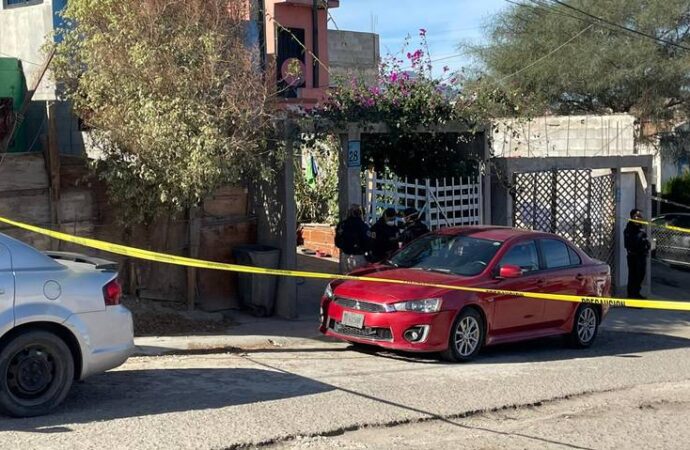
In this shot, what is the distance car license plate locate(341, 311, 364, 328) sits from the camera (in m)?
9.91

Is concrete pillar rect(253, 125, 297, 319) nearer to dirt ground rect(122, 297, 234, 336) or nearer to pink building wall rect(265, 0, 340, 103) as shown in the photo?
dirt ground rect(122, 297, 234, 336)

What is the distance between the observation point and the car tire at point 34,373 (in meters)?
6.90

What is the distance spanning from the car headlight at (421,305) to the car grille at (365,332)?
0.29 metres

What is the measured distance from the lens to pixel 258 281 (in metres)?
12.5

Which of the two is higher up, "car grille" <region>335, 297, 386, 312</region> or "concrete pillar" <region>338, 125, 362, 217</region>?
"concrete pillar" <region>338, 125, 362, 217</region>

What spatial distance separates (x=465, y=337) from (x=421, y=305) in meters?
0.71

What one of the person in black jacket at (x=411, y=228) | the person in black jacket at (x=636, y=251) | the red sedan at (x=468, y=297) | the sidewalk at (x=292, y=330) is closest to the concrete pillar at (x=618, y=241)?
the person in black jacket at (x=636, y=251)

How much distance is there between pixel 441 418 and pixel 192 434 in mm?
2100

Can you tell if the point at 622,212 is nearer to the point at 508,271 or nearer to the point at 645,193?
the point at 645,193

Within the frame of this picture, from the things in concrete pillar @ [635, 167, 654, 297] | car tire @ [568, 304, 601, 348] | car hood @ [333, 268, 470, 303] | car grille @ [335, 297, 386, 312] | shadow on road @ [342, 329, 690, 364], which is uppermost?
concrete pillar @ [635, 167, 654, 297]

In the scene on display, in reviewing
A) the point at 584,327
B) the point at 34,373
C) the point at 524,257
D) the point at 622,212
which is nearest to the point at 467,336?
the point at 524,257

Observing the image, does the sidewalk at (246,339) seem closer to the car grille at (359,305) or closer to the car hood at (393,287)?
the car grille at (359,305)

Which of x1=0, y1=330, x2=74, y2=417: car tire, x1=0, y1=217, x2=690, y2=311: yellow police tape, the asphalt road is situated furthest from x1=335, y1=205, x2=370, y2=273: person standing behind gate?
x1=0, y1=330, x2=74, y2=417: car tire

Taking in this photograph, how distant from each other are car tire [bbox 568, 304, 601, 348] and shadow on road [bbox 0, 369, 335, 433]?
4258 mm
